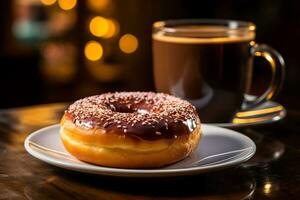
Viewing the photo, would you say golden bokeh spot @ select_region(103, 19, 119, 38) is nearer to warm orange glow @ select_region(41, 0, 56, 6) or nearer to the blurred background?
the blurred background

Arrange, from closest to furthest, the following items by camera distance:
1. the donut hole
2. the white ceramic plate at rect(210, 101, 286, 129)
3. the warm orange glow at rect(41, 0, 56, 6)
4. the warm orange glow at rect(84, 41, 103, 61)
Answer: the donut hole, the white ceramic plate at rect(210, 101, 286, 129), the warm orange glow at rect(41, 0, 56, 6), the warm orange glow at rect(84, 41, 103, 61)

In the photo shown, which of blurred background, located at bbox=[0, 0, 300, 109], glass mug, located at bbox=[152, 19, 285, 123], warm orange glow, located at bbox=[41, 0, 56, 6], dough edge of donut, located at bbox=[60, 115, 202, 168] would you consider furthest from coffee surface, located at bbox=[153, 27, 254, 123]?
warm orange glow, located at bbox=[41, 0, 56, 6]

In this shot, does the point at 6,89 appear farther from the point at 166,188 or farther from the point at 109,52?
the point at 166,188

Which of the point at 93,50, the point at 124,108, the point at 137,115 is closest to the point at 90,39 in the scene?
the point at 93,50

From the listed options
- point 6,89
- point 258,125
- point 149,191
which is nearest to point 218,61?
point 258,125

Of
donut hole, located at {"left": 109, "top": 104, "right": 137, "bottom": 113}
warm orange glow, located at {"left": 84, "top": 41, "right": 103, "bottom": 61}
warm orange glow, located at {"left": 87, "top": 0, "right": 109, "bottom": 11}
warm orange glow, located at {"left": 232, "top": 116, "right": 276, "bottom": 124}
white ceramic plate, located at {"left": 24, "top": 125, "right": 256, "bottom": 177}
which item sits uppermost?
donut hole, located at {"left": 109, "top": 104, "right": 137, "bottom": 113}

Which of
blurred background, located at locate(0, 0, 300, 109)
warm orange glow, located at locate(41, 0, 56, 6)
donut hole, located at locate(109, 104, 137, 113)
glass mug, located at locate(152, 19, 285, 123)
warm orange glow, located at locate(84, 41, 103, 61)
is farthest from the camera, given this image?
warm orange glow, located at locate(84, 41, 103, 61)

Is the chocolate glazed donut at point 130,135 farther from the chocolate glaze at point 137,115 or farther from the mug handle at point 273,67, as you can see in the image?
the mug handle at point 273,67
